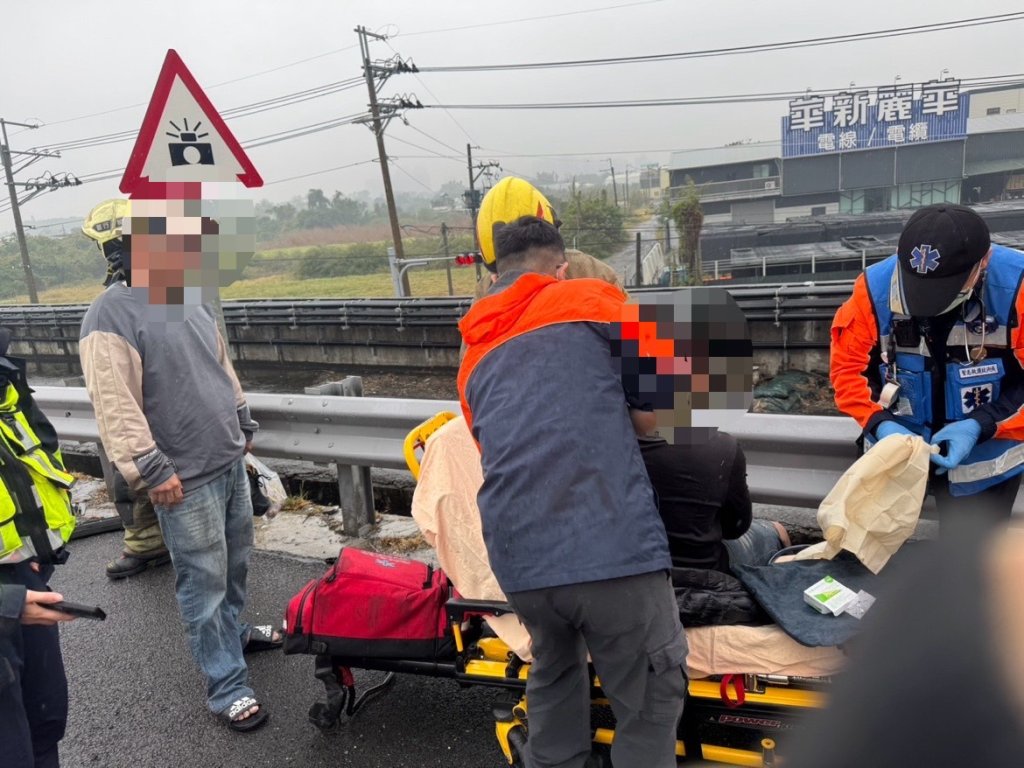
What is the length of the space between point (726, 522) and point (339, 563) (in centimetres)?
147

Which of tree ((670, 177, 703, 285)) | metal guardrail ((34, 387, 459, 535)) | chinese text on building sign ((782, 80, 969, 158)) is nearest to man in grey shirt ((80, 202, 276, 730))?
metal guardrail ((34, 387, 459, 535))

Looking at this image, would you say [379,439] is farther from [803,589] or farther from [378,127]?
[378,127]

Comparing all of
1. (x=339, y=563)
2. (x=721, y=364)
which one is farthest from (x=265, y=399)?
(x=721, y=364)

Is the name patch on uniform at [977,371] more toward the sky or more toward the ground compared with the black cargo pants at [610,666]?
more toward the sky

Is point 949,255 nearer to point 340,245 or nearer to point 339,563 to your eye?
point 339,563

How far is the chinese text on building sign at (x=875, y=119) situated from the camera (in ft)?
121

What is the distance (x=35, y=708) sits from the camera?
6.93 feet

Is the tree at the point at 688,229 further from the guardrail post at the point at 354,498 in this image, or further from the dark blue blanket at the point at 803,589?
the dark blue blanket at the point at 803,589

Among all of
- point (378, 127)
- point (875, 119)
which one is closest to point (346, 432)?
point (378, 127)

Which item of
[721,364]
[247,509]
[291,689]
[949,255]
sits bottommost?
[291,689]

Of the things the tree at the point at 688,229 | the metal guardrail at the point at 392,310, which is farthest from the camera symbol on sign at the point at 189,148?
the tree at the point at 688,229

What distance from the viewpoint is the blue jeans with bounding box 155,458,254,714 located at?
2.70 m

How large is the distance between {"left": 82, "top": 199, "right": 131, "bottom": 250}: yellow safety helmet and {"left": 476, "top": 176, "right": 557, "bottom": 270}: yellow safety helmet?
1.48 m

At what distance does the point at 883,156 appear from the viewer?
125ft
